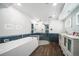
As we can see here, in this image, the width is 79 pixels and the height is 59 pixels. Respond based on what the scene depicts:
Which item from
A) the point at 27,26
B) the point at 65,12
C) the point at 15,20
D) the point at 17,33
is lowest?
the point at 17,33

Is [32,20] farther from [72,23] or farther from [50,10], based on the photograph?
[72,23]

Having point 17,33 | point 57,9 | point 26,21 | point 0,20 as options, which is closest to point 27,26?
point 26,21

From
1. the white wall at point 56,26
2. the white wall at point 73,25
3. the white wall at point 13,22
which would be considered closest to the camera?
the white wall at point 13,22

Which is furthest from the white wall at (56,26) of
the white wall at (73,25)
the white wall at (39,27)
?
the white wall at (73,25)

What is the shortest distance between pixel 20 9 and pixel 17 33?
0.47m

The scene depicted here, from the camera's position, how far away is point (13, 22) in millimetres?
1639

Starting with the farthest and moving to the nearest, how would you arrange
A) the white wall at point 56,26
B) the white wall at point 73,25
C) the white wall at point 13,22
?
1. the white wall at point 73,25
2. the white wall at point 56,26
3. the white wall at point 13,22

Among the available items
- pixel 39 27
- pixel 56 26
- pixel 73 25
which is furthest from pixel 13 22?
pixel 73 25

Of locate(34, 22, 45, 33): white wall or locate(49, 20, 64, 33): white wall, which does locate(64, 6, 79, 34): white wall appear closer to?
locate(49, 20, 64, 33): white wall

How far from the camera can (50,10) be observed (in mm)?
1736

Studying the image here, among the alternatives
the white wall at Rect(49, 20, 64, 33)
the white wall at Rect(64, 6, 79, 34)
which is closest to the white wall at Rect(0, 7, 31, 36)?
the white wall at Rect(49, 20, 64, 33)

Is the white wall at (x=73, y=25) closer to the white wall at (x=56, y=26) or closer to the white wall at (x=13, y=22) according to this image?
the white wall at (x=56, y=26)

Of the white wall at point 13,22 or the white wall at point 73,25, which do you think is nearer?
the white wall at point 13,22

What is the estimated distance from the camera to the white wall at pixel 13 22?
1.48 metres
